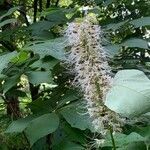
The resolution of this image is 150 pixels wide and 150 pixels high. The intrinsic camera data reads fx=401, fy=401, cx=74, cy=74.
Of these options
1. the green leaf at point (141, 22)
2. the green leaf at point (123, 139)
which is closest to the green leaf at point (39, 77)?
the green leaf at point (123, 139)

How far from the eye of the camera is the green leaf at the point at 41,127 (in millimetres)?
1342

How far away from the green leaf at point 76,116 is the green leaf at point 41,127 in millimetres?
43

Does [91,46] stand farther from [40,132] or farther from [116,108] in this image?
[40,132]

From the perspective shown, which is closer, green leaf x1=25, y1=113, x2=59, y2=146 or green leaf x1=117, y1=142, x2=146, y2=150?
green leaf x1=117, y1=142, x2=146, y2=150

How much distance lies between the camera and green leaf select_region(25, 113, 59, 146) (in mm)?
1342

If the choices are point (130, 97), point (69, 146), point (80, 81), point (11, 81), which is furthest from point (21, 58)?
point (130, 97)

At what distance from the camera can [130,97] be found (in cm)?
90

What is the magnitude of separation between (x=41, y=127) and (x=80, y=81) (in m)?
0.36

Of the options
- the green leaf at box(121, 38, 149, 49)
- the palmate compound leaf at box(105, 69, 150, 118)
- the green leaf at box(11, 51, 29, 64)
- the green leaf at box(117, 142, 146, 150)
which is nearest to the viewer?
the palmate compound leaf at box(105, 69, 150, 118)

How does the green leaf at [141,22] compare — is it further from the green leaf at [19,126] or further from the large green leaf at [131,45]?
the green leaf at [19,126]

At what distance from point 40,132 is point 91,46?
46 centimetres

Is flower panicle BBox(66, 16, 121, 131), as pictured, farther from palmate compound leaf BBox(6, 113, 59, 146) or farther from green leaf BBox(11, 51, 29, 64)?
green leaf BBox(11, 51, 29, 64)

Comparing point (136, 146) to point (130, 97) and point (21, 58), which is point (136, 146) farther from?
point (21, 58)

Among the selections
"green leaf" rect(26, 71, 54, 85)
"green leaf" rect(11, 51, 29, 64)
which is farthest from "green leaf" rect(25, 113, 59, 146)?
"green leaf" rect(11, 51, 29, 64)
